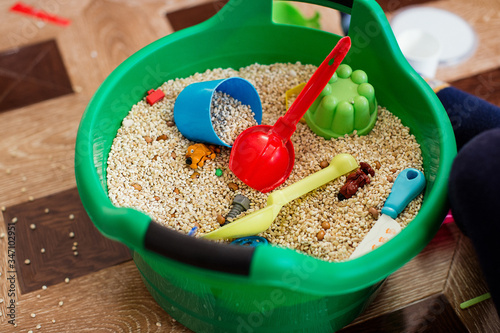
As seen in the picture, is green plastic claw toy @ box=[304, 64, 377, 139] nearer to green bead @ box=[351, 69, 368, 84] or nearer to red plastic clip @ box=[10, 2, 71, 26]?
green bead @ box=[351, 69, 368, 84]

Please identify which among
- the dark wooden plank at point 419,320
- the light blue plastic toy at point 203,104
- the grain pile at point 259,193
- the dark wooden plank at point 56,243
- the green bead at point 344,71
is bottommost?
the dark wooden plank at point 56,243

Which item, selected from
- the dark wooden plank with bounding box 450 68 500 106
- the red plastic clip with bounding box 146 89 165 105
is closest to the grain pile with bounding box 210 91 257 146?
the red plastic clip with bounding box 146 89 165 105

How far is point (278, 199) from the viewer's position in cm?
85

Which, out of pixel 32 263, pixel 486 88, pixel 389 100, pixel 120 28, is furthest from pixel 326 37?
pixel 32 263

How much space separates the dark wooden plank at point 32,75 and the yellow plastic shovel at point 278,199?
2.25 ft

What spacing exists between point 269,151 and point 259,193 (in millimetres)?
82

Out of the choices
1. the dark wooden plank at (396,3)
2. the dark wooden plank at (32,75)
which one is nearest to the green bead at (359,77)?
the dark wooden plank at (396,3)

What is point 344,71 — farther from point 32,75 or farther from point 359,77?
point 32,75

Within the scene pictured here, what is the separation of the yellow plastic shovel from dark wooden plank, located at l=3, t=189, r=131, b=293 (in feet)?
0.98

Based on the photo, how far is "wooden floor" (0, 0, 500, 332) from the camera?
0.91 metres

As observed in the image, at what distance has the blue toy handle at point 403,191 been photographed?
83cm

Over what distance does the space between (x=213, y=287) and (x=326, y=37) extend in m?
0.58

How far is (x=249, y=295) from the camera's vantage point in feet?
2.36

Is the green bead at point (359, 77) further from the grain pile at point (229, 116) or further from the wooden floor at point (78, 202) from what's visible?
the wooden floor at point (78, 202)
